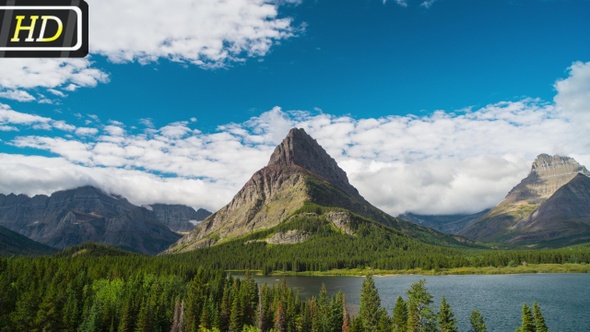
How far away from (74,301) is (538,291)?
193 meters

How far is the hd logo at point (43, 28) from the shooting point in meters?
30.5

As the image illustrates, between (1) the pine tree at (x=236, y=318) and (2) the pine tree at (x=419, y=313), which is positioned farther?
(1) the pine tree at (x=236, y=318)

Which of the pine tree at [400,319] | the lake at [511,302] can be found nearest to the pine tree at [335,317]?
the pine tree at [400,319]

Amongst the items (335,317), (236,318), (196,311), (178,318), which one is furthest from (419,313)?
(178,318)

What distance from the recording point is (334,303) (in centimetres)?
11138

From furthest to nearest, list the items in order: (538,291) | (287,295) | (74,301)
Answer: (538,291) < (287,295) < (74,301)

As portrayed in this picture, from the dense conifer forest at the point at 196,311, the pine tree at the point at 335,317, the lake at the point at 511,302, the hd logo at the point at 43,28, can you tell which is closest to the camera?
the hd logo at the point at 43,28

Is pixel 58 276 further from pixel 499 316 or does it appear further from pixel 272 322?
pixel 499 316

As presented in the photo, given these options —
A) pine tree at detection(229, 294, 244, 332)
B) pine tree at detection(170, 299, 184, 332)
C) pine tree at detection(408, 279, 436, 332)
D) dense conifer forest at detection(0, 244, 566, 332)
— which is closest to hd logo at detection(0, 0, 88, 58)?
dense conifer forest at detection(0, 244, 566, 332)

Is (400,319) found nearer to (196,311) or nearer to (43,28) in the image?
(196,311)

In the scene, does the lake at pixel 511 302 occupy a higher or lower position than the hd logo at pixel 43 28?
lower

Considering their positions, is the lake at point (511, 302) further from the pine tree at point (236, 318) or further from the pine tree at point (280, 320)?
the pine tree at point (236, 318)

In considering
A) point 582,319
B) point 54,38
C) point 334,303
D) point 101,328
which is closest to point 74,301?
point 101,328

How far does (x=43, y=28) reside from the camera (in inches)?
1203
